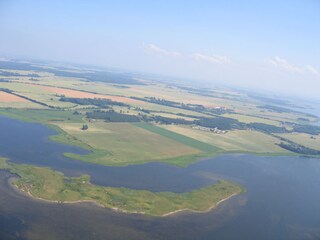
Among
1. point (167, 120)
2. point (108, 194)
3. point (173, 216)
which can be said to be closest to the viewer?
point (173, 216)

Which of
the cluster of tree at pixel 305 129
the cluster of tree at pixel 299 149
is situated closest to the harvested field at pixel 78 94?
the cluster of tree at pixel 305 129

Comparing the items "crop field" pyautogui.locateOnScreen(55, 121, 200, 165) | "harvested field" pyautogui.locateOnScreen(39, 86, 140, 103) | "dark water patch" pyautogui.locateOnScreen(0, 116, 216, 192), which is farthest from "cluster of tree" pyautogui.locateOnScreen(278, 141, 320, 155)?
"harvested field" pyautogui.locateOnScreen(39, 86, 140, 103)

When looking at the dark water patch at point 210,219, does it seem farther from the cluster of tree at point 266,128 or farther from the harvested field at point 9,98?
the harvested field at point 9,98

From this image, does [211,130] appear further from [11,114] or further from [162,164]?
[11,114]

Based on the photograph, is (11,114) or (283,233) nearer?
(283,233)

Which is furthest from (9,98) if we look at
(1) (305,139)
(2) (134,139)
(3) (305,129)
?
(3) (305,129)

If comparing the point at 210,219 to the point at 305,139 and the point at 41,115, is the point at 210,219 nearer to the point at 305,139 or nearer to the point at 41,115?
the point at 41,115

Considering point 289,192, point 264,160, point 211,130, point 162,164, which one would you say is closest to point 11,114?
point 162,164

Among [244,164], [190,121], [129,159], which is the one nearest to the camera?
[129,159]
